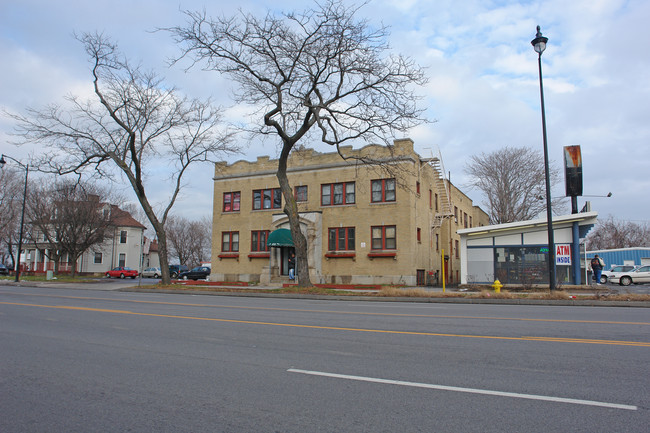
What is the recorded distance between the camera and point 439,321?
33.5 ft

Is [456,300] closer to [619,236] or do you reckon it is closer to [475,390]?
[475,390]

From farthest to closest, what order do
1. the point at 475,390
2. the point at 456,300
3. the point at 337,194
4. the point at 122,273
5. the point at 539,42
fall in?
the point at 122,273 < the point at 337,194 < the point at 539,42 < the point at 456,300 < the point at 475,390

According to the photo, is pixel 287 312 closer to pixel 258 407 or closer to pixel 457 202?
pixel 258 407

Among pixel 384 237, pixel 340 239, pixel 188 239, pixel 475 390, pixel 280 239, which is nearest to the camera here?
pixel 475 390

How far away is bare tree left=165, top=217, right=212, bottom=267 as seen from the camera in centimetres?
8006

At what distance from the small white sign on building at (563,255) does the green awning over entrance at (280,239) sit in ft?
53.5

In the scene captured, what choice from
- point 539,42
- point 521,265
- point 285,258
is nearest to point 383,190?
point 285,258

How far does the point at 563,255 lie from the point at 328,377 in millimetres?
23441

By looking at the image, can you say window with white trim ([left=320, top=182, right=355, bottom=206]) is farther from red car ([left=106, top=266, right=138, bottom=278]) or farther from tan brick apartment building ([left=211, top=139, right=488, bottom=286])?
red car ([left=106, top=266, right=138, bottom=278])

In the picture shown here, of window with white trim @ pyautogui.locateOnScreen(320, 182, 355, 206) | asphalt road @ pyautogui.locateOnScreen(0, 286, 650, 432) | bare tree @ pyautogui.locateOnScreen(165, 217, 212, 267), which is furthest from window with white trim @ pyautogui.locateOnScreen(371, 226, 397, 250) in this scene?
bare tree @ pyautogui.locateOnScreen(165, 217, 212, 267)

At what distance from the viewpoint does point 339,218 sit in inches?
1251

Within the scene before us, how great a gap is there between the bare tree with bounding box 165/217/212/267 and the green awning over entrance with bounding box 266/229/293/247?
5189 cm

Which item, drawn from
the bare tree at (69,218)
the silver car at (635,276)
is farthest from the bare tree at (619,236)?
the bare tree at (69,218)

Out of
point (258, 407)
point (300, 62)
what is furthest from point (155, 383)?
point (300, 62)
